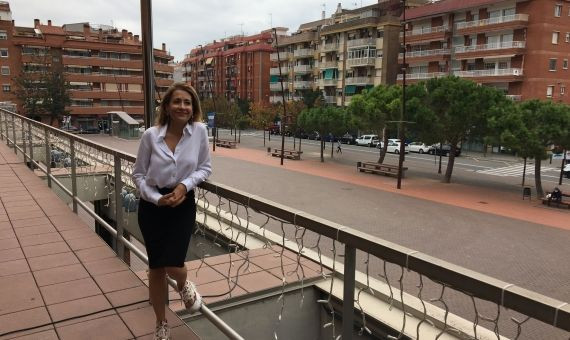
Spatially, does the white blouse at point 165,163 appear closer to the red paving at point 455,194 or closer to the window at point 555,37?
the red paving at point 455,194

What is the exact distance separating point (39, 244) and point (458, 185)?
26793 mm

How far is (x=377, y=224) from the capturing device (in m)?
18.0

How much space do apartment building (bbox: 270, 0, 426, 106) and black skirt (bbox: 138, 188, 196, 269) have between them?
52.7 meters

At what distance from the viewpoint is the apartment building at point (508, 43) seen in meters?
39.7

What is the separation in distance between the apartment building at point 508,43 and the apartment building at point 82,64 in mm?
36218

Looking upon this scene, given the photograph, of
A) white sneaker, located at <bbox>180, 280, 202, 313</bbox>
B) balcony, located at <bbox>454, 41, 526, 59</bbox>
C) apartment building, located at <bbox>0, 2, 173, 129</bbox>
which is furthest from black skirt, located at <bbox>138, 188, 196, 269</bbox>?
apartment building, located at <bbox>0, 2, 173, 129</bbox>

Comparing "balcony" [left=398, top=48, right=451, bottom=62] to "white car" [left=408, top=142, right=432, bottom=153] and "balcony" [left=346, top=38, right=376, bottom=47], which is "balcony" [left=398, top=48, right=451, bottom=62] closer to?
"balcony" [left=346, top=38, right=376, bottom=47]

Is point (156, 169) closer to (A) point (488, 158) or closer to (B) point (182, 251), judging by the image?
(B) point (182, 251)

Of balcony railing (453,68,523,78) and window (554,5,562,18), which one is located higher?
window (554,5,562,18)

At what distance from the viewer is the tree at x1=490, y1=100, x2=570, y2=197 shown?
74.5 feet

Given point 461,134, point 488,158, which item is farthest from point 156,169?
point 488,158

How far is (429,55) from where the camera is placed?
48.2 meters

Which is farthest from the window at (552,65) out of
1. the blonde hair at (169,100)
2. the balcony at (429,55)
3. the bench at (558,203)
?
the blonde hair at (169,100)

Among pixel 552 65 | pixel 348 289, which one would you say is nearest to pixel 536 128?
pixel 552 65
